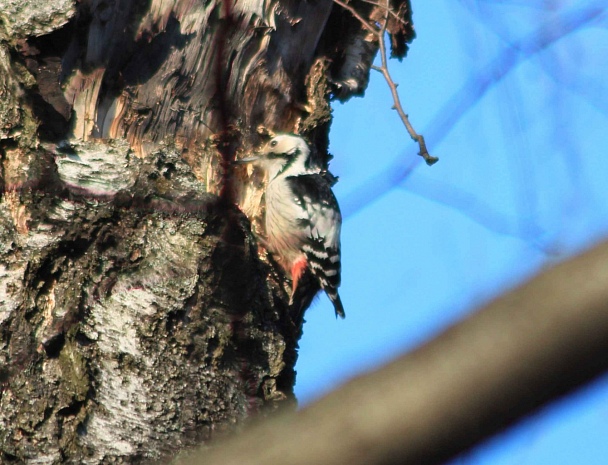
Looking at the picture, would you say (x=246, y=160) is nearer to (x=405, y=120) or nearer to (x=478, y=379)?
(x=405, y=120)

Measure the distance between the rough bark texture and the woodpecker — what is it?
3.35ft

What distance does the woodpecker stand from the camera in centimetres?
465

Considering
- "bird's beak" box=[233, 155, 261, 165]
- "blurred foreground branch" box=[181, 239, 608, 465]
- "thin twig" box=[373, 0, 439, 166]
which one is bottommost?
"blurred foreground branch" box=[181, 239, 608, 465]

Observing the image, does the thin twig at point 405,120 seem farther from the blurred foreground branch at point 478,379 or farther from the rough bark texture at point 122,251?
the blurred foreground branch at point 478,379

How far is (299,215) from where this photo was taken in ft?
16.6

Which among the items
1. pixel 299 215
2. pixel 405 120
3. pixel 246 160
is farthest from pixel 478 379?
pixel 299 215

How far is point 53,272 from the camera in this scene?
2814 mm

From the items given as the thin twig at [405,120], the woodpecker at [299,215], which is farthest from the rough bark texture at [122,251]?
the woodpecker at [299,215]

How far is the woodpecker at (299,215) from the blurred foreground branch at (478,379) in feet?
10.9

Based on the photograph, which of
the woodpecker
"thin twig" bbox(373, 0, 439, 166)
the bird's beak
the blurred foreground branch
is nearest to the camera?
the blurred foreground branch

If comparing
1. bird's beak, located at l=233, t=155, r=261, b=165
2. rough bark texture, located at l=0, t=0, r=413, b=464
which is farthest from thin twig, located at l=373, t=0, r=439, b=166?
bird's beak, located at l=233, t=155, r=261, b=165

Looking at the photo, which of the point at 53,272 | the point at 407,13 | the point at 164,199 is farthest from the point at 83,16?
the point at 407,13

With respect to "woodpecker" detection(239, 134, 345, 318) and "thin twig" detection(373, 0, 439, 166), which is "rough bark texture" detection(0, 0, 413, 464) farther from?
"woodpecker" detection(239, 134, 345, 318)

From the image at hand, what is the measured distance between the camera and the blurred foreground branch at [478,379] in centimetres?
101
